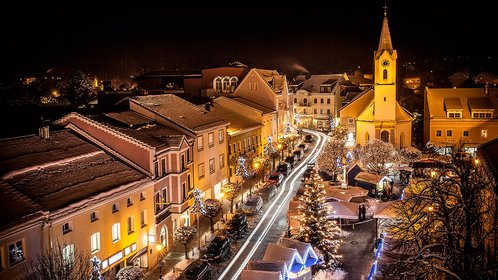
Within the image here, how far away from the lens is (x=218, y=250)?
106ft

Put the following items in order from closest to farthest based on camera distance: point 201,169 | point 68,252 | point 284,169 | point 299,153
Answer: point 68,252 < point 201,169 < point 284,169 < point 299,153

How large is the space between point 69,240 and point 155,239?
8.20m

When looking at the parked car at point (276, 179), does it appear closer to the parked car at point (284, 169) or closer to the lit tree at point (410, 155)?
the parked car at point (284, 169)

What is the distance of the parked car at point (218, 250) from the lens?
105 feet

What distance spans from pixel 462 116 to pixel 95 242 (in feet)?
172

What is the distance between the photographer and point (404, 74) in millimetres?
139375

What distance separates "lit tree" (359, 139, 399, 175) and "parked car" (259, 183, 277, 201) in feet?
36.7

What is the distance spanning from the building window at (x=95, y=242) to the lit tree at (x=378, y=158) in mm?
33896

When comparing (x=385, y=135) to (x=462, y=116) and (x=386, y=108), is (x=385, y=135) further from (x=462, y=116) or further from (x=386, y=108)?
(x=462, y=116)

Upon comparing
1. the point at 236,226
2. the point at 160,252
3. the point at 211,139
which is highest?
the point at 211,139

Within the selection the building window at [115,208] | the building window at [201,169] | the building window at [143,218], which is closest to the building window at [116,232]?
the building window at [115,208]

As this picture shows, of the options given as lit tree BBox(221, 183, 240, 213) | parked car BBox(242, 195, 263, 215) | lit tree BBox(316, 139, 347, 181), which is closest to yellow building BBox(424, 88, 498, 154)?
lit tree BBox(316, 139, 347, 181)

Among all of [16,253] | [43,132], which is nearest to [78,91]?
[43,132]

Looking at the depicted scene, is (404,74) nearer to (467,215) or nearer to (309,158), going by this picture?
(309,158)
